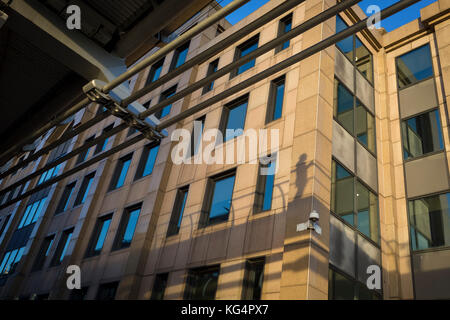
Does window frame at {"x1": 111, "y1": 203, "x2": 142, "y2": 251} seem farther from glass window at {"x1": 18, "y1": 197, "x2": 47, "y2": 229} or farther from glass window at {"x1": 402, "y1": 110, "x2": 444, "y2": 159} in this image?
glass window at {"x1": 402, "y1": 110, "x2": 444, "y2": 159}

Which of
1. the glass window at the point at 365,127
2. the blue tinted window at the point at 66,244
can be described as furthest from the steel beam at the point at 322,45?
the blue tinted window at the point at 66,244

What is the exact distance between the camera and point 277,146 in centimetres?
1552

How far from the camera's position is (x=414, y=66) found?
66.6ft

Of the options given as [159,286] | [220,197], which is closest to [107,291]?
[159,286]

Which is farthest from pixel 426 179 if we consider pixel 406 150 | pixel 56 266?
pixel 56 266

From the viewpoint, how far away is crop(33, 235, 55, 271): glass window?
25.8 m

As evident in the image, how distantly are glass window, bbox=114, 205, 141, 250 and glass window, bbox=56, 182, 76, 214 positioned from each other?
28.5 ft

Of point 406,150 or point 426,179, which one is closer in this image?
point 426,179

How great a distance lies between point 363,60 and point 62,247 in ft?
69.5

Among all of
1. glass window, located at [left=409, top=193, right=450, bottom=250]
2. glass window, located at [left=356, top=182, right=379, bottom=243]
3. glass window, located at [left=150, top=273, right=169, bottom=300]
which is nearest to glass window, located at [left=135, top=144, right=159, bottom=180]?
glass window, located at [left=150, top=273, right=169, bottom=300]

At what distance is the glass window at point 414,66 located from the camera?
19609 mm

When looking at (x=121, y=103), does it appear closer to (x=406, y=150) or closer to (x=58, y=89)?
(x=58, y=89)

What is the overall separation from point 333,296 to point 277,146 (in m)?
5.89

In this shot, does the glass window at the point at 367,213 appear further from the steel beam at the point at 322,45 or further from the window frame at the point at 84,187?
the window frame at the point at 84,187
